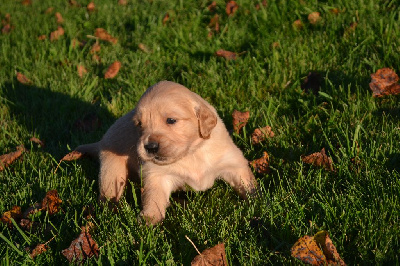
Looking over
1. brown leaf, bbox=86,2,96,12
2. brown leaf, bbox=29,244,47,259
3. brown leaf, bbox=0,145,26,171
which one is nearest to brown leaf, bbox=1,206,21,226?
brown leaf, bbox=29,244,47,259

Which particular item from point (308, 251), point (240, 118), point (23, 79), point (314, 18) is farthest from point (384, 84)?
point (23, 79)

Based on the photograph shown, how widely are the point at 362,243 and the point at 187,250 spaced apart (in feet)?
2.99

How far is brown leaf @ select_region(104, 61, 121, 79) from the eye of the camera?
5.09 m

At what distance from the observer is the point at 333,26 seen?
4684 millimetres

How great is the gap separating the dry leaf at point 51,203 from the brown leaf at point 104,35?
309 cm

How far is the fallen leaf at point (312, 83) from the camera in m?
4.17

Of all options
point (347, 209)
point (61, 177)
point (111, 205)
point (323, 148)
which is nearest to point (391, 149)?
point (323, 148)

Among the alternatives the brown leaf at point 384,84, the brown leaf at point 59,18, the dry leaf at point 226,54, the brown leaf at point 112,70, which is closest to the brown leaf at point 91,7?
the brown leaf at point 59,18

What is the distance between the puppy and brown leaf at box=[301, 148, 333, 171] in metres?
0.41

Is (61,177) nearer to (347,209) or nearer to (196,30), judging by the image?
(347,209)

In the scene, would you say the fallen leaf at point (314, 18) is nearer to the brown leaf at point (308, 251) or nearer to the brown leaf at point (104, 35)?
the brown leaf at point (104, 35)

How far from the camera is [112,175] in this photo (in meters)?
3.32

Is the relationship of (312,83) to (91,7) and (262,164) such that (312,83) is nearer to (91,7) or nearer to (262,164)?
(262,164)

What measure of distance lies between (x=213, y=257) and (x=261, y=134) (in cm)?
156
